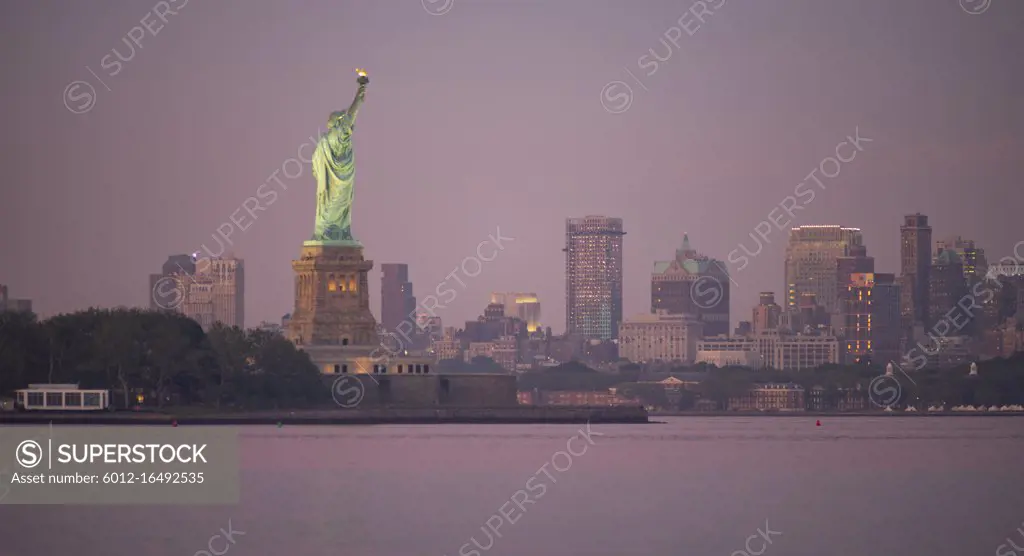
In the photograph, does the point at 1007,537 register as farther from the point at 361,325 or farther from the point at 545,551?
the point at 361,325

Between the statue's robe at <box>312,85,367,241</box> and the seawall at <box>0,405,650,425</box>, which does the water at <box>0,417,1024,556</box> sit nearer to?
the seawall at <box>0,405,650,425</box>

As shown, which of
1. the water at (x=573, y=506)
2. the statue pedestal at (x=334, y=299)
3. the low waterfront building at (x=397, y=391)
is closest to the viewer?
the water at (x=573, y=506)

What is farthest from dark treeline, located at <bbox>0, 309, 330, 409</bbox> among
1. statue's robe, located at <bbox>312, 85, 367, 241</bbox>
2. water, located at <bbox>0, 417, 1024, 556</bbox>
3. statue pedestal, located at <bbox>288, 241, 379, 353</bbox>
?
water, located at <bbox>0, 417, 1024, 556</bbox>

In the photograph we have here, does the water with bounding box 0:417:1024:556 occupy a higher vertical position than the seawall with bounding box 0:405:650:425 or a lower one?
lower

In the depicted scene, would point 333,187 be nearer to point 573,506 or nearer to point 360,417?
point 360,417

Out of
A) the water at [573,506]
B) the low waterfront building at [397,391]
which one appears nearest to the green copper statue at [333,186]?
the low waterfront building at [397,391]

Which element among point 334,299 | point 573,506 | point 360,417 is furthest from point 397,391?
point 573,506

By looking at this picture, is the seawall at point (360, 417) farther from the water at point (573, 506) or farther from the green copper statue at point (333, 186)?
the green copper statue at point (333, 186)
